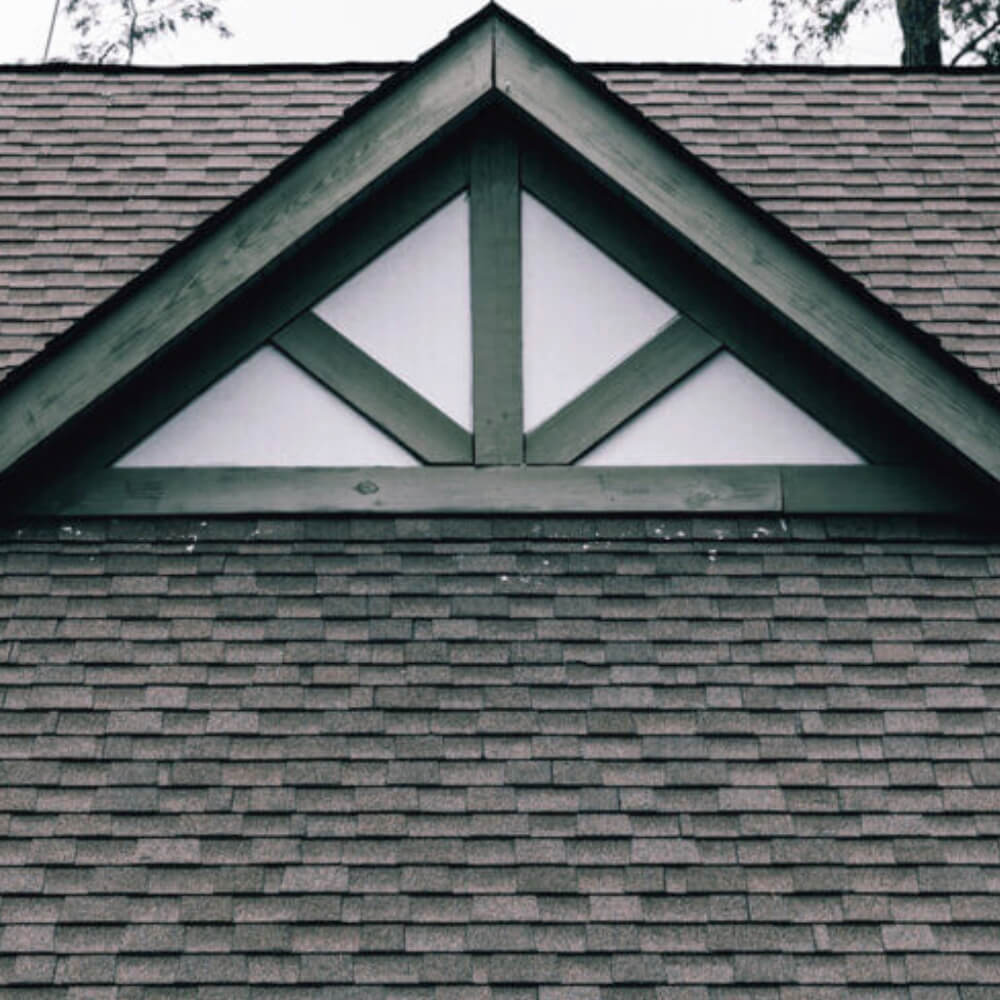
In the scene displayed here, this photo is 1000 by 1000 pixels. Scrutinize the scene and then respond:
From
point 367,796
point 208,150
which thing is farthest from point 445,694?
point 208,150

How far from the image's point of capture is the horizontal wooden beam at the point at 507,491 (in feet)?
17.0

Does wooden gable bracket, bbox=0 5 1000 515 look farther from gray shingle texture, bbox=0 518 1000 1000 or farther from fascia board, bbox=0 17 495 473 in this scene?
gray shingle texture, bbox=0 518 1000 1000

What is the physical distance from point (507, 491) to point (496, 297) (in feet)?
2.48

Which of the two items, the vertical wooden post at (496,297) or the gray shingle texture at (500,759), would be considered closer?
the gray shingle texture at (500,759)

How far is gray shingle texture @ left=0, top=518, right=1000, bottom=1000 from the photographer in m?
4.25

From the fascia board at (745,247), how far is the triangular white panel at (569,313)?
35cm

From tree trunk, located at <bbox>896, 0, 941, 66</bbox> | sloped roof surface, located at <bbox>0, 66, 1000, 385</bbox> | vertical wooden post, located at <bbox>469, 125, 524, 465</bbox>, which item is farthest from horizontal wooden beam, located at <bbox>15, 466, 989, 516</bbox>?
tree trunk, located at <bbox>896, 0, 941, 66</bbox>

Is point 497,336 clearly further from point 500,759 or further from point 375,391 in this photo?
point 500,759

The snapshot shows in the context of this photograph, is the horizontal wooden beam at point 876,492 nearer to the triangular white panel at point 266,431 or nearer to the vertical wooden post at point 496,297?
the vertical wooden post at point 496,297

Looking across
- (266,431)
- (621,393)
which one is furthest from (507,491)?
(266,431)

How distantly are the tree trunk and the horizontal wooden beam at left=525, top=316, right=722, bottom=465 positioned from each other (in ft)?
40.6

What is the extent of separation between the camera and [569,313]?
17.6 feet

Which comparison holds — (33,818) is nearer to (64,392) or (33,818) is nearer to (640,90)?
(64,392)

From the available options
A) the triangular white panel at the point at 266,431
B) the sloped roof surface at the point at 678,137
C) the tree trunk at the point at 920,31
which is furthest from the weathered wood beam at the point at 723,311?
the tree trunk at the point at 920,31
